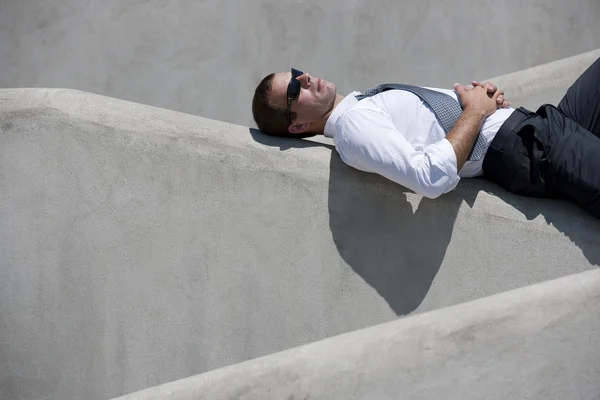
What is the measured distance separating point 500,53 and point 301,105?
3177 mm

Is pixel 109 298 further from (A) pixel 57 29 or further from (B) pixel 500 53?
(B) pixel 500 53

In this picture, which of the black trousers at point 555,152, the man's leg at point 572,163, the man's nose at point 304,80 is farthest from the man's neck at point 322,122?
the man's leg at point 572,163

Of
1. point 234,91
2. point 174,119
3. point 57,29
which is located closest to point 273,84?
point 174,119

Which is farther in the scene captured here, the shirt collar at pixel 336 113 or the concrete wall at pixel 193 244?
the shirt collar at pixel 336 113

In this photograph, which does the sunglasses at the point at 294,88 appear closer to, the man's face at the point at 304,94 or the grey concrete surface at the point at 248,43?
the man's face at the point at 304,94

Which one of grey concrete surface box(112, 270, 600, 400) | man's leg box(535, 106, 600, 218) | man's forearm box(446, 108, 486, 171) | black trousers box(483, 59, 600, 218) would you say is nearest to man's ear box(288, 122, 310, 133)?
man's forearm box(446, 108, 486, 171)

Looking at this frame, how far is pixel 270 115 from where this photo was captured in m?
2.83

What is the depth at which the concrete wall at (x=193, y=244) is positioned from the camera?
8.45 ft

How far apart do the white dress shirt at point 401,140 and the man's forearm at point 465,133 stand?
0.13 ft

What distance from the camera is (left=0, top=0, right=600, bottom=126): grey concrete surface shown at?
515 cm

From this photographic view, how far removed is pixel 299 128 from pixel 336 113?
15cm

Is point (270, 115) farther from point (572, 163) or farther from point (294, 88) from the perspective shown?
point (572, 163)

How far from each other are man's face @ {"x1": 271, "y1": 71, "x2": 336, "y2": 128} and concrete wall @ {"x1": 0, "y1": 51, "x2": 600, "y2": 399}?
151 millimetres

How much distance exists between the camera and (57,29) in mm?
5145
